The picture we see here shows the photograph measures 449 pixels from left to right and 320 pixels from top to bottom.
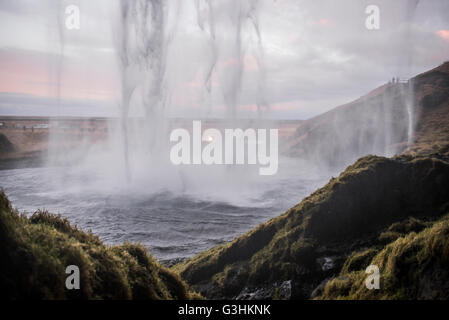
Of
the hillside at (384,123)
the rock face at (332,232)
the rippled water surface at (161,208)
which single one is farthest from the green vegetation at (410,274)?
the hillside at (384,123)

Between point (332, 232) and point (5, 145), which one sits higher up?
point (5, 145)

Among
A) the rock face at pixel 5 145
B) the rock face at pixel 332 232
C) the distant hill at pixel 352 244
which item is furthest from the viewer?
the rock face at pixel 5 145

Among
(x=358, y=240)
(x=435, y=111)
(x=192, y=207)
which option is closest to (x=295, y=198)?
(x=192, y=207)

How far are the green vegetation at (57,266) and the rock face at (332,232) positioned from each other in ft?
8.70

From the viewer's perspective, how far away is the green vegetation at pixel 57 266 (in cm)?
335

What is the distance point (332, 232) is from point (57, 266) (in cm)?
643

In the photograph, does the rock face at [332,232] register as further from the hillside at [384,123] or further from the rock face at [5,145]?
the rock face at [5,145]

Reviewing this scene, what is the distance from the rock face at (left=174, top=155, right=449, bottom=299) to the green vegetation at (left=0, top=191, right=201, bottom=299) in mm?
2651

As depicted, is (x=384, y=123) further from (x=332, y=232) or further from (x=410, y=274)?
(x=410, y=274)

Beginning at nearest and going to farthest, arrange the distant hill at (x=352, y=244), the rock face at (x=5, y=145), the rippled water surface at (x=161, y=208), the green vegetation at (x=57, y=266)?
the green vegetation at (x=57, y=266) < the distant hill at (x=352, y=244) < the rippled water surface at (x=161, y=208) < the rock face at (x=5, y=145)

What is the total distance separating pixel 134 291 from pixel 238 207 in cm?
1890

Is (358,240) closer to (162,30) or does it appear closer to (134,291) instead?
(134,291)

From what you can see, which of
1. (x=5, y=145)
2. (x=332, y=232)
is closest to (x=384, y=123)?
(x=332, y=232)

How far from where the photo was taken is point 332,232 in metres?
7.61
